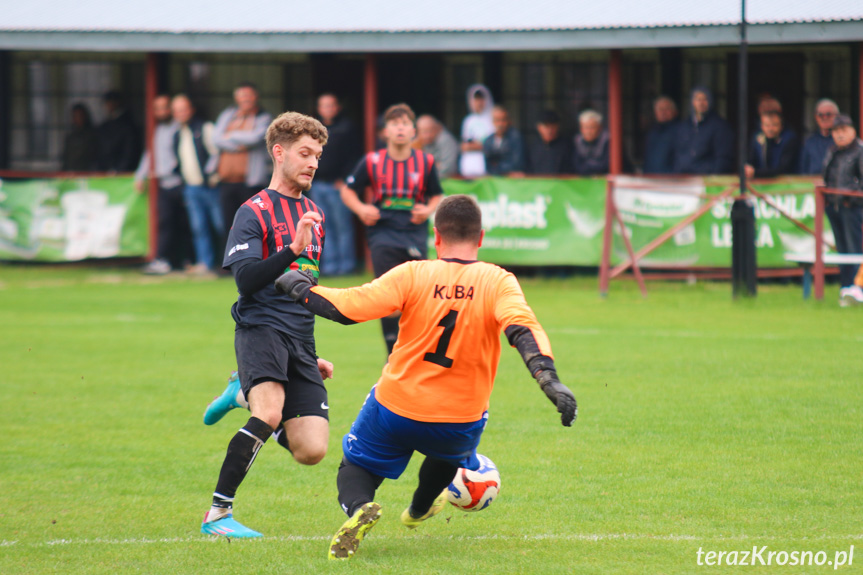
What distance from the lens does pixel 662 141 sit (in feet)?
49.8

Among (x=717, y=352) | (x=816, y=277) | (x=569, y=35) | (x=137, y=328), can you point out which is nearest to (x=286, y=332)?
(x=717, y=352)

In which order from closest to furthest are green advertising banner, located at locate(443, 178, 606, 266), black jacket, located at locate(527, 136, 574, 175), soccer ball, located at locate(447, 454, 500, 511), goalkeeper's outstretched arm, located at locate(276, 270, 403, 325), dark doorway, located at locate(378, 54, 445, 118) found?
1. goalkeeper's outstretched arm, located at locate(276, 270, 403, 325)
2. soccer ball, located at locate(447, 454, 500, 511)
3. green advertising banner, located at locate(443, 178, 606, 266)
4. black jacket, located at locate(527, 136, 574, 175)
5. dark doorway, located at locate(378, 54, 445, 118)

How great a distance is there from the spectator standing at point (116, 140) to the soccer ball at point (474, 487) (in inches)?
563

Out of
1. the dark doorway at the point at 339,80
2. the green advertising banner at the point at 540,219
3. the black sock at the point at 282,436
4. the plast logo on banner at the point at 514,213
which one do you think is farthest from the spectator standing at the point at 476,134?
the black sock at the point at 282,436

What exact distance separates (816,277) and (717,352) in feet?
11.9

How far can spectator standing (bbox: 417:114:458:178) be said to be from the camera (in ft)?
51.3

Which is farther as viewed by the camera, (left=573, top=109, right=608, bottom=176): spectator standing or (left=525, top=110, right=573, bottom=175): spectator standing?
(left=525, top=110, right=573, bottom=175): spectator standing

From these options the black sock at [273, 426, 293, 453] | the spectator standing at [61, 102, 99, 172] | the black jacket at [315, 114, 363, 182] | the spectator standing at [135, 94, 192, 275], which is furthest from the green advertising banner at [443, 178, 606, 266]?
the black sock at [273, 426, 293, 453]

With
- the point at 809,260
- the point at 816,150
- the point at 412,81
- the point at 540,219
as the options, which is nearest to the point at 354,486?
the point at 809,260

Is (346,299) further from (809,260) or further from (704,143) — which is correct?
(704,143)

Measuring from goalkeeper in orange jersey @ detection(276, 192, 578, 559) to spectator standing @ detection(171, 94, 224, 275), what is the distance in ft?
39.8

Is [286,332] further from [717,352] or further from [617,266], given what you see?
[617,266]

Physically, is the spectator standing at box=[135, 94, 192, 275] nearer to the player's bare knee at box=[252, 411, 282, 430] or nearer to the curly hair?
the curly hair

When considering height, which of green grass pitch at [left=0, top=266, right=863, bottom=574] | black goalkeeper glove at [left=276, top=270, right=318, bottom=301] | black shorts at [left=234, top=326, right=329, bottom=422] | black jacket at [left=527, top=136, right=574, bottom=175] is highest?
black jacket at [left=527, top=136, right=574, bottom=175]
